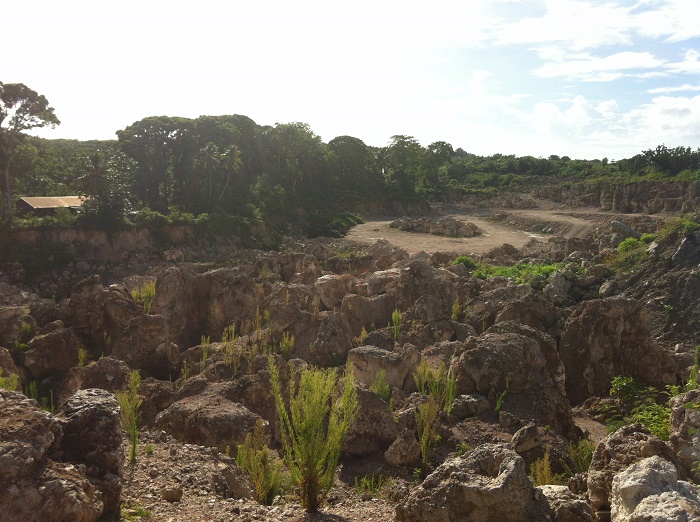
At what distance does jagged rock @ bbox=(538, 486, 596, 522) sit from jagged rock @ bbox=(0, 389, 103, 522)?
4116mm

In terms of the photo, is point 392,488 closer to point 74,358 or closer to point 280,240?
point 74,358

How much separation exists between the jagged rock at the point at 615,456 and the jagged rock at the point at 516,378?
13.2 feet

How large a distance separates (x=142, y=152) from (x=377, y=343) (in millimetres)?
35501

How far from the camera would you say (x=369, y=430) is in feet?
31.5

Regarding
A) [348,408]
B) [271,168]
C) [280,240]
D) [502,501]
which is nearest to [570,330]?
[348,408]

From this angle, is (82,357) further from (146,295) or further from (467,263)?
(467,263)

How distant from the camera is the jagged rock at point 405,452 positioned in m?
8.95

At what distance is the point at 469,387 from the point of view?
11.0m

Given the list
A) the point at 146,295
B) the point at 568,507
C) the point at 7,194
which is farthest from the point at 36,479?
the point at 7,194

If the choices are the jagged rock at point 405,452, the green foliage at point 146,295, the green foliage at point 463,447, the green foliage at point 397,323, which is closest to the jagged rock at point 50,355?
the green foliage at point 146,295

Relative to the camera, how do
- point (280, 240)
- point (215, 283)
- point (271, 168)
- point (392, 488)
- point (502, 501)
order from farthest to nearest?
1. point (271, 168)
2. point (280, 240)
3. point (215, 283)
4. point (392, 488)
5. point (502, 501)

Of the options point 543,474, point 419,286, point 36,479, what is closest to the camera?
point 36,479

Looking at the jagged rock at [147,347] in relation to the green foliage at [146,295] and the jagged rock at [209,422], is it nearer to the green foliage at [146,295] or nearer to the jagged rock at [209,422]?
the green foliage at [146,295]

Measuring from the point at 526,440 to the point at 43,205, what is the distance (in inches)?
1314
